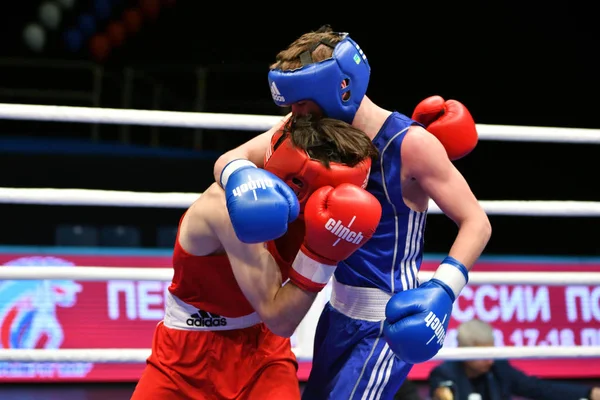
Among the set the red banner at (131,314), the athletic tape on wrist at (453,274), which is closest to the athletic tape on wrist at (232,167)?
the athletic tape on wrist at (453,274)

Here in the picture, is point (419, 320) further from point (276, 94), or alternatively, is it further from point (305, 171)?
point (276, 94)

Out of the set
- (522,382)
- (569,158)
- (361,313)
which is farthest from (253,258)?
(569,158)

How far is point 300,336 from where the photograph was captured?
8.78 ft

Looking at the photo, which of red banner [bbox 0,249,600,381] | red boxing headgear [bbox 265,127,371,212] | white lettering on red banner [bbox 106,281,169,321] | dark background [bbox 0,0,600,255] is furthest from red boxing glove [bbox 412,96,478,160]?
dark background [bbox 0,0,600,255]

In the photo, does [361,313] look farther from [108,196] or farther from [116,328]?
[116,328]

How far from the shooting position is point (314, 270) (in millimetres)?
1818

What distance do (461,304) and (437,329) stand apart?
2.65 m

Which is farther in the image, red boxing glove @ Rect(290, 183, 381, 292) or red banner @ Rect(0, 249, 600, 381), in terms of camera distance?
red banner @ Rect(0, 249, 600, 381)

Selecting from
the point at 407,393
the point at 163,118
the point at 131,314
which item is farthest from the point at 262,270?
the point at 131,314

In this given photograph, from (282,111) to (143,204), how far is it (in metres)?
3.71

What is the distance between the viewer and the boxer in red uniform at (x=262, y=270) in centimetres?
179

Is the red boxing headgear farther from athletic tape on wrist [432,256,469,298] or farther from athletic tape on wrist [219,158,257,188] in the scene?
athletic tape on wrist [432,256,469,298]

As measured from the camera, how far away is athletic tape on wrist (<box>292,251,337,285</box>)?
1.82 meters

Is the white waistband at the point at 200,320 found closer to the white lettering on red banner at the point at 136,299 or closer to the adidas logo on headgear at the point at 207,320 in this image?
the adidas logo on headgear at the point at 207,320
